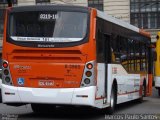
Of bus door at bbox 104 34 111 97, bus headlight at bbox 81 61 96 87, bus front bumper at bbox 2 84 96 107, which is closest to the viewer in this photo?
bus front bumper at bbox 2 84 96 107

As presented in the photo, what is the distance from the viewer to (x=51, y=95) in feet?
49.0

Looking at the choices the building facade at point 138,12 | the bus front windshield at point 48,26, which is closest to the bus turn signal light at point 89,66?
the bus front windshield at point 48,26

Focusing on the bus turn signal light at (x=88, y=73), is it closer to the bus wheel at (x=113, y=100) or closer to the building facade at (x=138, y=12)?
the bus wheel at (x=113, y=100)

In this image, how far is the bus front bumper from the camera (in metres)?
14.7

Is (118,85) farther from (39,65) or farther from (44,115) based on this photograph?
(39,65)

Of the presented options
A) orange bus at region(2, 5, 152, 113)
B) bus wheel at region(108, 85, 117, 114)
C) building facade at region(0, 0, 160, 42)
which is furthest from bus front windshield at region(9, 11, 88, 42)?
building facade at region(0, 0, 160, 42)

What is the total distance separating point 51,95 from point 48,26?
1.94 metres

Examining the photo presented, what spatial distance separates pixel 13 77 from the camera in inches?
602

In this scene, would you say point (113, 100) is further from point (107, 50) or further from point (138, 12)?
point (138, 12)

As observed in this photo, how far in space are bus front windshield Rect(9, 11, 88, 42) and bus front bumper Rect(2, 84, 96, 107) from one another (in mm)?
1372

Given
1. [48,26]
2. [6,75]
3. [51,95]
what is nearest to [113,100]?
[51,95]

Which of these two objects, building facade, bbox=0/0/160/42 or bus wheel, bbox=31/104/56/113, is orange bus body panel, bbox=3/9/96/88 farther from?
building facade, bbox=0/0/160/42

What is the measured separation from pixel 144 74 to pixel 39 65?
10.2 metres

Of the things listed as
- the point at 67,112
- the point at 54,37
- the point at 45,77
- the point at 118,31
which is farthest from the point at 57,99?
the point at 118,31
